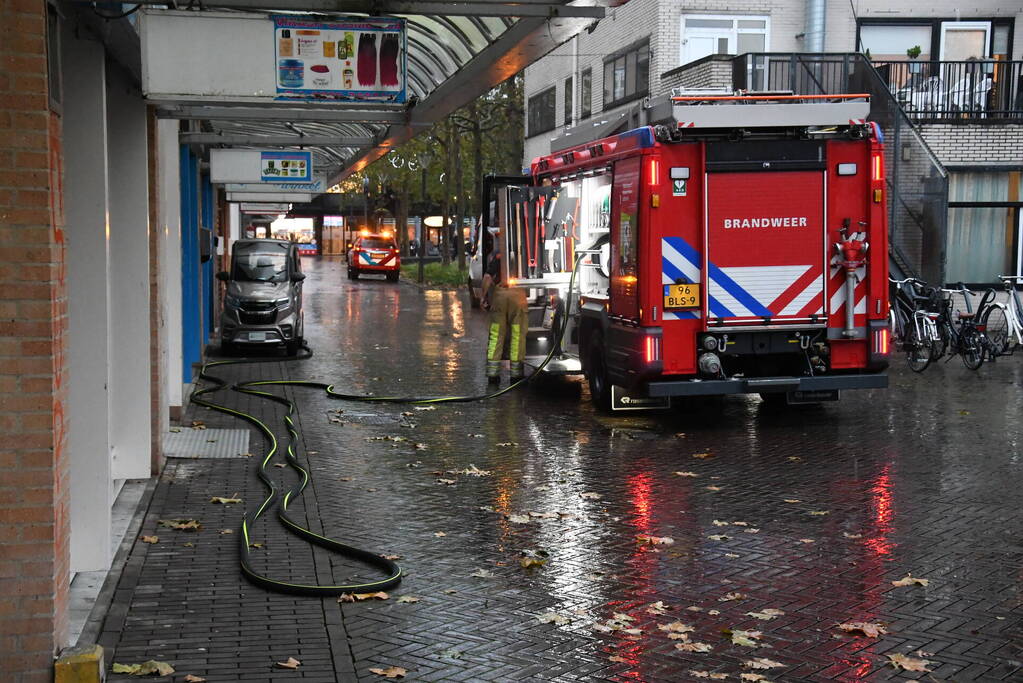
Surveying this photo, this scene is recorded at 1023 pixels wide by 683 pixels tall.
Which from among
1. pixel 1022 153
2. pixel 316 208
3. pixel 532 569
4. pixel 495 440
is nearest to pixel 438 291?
pixel 1022 153

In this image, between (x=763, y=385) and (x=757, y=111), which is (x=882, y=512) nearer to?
(x=763, y=385)

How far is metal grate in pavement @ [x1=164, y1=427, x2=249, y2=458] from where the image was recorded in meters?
11.1

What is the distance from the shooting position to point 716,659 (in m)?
5.88

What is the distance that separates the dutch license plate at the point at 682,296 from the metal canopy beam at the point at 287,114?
126 inches

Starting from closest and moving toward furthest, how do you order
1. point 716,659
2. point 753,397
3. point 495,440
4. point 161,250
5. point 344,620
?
1. point 716,659
2. point 344,620
3. point 161,250
4. point 495,440
5. point 753,397

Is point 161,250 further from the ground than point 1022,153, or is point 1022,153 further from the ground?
point 1022,153

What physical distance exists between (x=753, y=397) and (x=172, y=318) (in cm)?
694

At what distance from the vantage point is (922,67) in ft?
82.1

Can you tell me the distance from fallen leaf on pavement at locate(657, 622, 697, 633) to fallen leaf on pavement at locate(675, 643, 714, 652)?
0.73 ft

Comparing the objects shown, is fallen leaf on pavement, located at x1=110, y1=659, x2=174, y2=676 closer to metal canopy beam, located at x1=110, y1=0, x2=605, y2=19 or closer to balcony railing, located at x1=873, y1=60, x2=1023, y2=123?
metal canopy beam, located at x1=110, y1=0, x2=605, y2=19

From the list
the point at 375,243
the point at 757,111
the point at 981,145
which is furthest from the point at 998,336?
the point at 375,243

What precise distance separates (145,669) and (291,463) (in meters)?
5.10

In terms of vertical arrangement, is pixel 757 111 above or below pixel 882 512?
above

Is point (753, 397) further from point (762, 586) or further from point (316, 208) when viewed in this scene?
point (316, 208)
